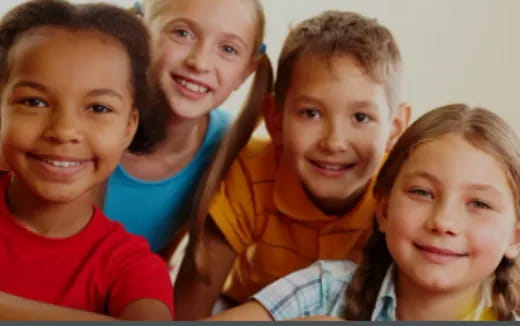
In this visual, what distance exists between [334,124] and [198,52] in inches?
7.7

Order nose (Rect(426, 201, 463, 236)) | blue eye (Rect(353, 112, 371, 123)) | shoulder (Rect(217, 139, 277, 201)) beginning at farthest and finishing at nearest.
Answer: shoulder (Rect(217, 139, 277, 201)) → blue eye (Rect(353, 112, 371, 123)) → nose (Rect(426, 201, 463, 236))

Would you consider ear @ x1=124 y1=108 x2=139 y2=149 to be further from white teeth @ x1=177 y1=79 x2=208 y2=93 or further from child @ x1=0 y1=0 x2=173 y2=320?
white teeth @ x1=177 y1=79 x2=208 y2=93

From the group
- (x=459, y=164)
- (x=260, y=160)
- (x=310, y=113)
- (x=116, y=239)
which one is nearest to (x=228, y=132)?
(x=260, y=160)

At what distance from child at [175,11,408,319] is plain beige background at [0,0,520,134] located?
8 cm

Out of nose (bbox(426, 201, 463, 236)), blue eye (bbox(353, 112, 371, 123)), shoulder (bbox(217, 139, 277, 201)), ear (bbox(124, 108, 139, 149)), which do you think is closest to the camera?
nose (bbox(426, 201, 463, 236))

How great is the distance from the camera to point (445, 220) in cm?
73

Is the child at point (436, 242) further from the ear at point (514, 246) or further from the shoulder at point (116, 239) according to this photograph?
the shoulder at point (116, 239)

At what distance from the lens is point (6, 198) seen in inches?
32.7

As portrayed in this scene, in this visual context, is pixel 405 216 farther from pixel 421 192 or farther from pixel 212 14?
pixel 212 14

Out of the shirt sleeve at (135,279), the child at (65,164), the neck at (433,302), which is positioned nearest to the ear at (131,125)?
the child at (65,164)

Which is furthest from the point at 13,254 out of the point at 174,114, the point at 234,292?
the point at 234,292

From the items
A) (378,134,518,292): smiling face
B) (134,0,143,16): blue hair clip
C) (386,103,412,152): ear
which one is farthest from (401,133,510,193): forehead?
(134,0,143,16): blue hair clip

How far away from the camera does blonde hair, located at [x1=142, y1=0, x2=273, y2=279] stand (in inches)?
40.3

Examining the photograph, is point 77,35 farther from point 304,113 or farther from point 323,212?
point 323,212
